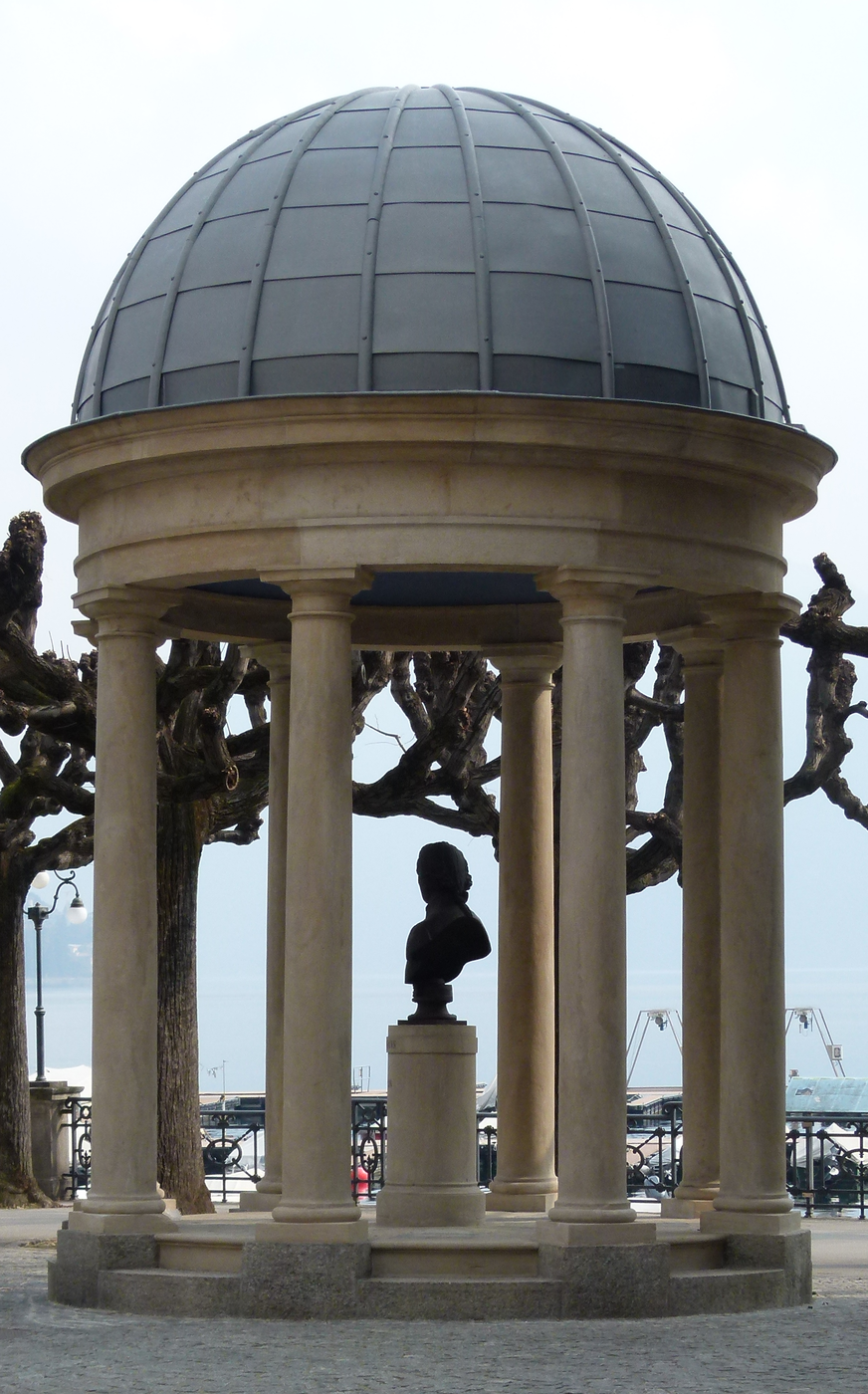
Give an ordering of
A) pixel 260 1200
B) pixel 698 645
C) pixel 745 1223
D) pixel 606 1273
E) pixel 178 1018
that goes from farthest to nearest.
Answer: pixel 178 1018 < pixel 260 1200 < pixel 698 645 < pixel 745 1223 < pixel 606 1273

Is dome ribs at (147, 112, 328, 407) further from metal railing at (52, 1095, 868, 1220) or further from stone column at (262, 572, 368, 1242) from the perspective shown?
metal railing at (52, 1095, 868, 1220)

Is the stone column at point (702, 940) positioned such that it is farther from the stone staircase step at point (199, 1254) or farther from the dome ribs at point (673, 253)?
the stone staircase step at point (199, 1254)

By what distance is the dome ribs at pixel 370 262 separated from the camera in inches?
655

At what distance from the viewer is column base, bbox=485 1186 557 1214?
66.5 feet

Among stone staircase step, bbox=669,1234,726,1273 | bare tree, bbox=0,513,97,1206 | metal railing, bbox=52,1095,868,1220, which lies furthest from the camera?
metal railing, bbox=52,1095,868,1220

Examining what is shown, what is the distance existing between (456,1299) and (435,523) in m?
5.76

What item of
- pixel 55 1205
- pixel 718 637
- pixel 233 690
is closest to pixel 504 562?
pixel 718 637

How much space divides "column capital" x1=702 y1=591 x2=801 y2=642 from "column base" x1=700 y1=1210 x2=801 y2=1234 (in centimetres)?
476

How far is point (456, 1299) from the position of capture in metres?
15.9

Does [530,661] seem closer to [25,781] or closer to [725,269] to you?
[725,269]

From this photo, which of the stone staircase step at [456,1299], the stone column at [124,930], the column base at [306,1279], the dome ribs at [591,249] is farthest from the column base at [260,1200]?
the dome ribs at [591,249]

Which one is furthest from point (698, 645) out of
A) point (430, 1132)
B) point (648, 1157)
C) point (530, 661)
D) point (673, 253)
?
point (648, 1157)

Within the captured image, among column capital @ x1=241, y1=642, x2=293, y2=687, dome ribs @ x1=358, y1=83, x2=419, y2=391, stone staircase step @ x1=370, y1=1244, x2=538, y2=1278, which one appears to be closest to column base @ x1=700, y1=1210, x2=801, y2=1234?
stone staircase step @ x1=370, y1=1244, x2=538, y2=1278

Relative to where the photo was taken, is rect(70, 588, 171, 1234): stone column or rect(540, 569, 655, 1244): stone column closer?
rect(540, 569, 655, 1244): stone column
